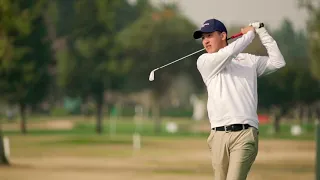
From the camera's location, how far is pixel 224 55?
8.50m

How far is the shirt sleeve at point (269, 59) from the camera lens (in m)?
8.70

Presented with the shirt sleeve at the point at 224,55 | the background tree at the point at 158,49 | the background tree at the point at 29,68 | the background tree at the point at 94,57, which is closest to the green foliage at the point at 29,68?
the background tree at the point at 29,68

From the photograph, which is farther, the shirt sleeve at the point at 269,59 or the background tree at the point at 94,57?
the background tree at the point at 94,57

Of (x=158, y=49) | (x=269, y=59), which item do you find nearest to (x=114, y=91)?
(x=158, y=49)

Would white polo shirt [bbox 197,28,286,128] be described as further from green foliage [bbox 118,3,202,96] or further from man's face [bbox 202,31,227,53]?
green foliage [bbox 118,3,202,96]

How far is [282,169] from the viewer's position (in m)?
28.3

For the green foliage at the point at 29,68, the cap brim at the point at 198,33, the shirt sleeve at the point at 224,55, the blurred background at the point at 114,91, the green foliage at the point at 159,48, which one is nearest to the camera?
the shirt sleeve at the point at 224,55

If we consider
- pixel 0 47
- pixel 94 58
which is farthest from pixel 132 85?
pixel 0 47

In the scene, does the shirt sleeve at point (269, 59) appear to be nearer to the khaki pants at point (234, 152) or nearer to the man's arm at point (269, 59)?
the man's arm at point (269, 59)

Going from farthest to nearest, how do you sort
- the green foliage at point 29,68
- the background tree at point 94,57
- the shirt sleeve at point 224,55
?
the background tree at point 94,57, the green foliage at point 29,68, the shirt sleeve at point 224,55

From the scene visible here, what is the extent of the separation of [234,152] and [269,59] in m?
0.90

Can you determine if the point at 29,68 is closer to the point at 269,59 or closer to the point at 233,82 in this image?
the point at 269,59

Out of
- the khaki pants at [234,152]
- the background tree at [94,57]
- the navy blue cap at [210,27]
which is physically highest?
the background tree at [94,57]

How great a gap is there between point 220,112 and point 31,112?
116 meters
